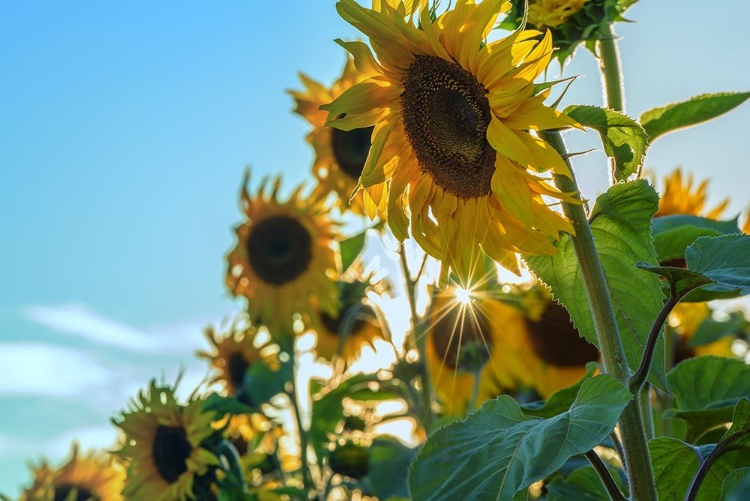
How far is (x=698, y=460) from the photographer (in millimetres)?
1133

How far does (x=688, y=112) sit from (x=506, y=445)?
0.78 meters

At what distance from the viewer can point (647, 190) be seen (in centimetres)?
110

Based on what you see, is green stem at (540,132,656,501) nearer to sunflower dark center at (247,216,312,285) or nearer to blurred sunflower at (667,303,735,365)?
blurred sunflower at (667,303,735,365)

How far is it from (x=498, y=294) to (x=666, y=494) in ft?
4.30

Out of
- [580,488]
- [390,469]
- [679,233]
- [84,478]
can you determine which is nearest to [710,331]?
[390,469]

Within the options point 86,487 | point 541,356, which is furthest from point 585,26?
point 86,487

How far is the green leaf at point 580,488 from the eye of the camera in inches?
52.0

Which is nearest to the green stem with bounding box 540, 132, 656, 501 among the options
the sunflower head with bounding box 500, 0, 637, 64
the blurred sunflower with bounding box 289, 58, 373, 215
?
the sunflower head with bounding box 500, 0, 637, 64

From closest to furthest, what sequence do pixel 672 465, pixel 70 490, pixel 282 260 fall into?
1. pixel 672 465
2. pixel 70 490
3. pixel 282 260

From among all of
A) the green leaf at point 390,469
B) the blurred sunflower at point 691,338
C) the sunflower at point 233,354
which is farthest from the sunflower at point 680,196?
the sunflower at point 233,354

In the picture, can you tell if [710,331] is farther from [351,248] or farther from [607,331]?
[607,331]

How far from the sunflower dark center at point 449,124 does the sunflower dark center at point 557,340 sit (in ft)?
4.13

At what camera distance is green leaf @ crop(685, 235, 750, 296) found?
0.97 m

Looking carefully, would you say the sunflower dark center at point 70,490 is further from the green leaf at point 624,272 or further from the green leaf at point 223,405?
the green leaf at point 624,272
